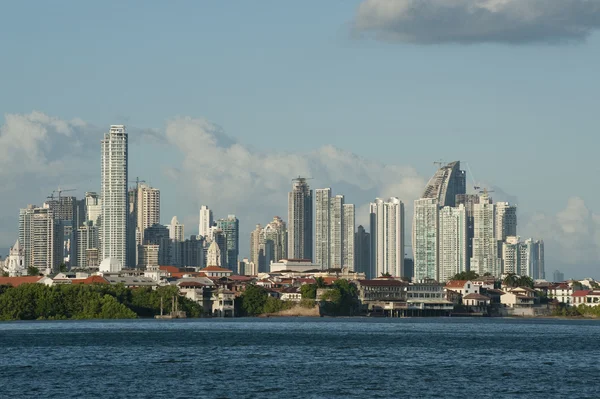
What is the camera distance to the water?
52562 millimetres

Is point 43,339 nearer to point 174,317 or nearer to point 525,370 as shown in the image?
point 525,370

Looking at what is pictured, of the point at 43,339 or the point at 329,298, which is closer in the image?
the point at 43,339

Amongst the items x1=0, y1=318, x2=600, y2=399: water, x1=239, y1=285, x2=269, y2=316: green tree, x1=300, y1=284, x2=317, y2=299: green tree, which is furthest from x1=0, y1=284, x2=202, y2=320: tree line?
x1=0, y1=318, x2=600, y2=399: water

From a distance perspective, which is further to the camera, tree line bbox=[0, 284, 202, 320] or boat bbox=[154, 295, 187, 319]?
boat bbox=[154, 295, 187, 319]

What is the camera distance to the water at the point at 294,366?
172ft

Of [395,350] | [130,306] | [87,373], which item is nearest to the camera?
[87,373]

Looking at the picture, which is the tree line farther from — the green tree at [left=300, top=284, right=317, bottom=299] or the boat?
the green tree at [left=300, top=284, right=317, bottom=299]

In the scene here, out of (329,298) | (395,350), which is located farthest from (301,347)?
(329,298)

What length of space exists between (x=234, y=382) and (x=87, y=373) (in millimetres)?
8404

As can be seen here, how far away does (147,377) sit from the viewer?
57875mm

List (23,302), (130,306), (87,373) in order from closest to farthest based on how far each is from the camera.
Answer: (87,373) → (23,302) → (130,306)

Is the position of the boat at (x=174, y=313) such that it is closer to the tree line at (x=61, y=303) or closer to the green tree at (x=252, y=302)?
the tree line at (x=61, y=303)

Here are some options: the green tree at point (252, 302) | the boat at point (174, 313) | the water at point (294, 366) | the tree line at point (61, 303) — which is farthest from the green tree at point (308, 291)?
the water at point (294, 366)

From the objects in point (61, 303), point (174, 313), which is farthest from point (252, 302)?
point (61, 303)
